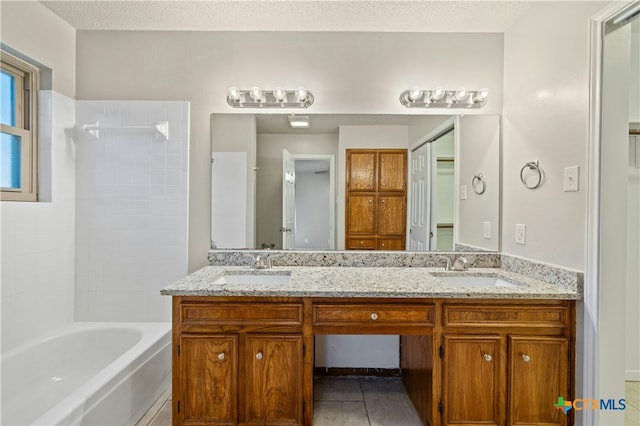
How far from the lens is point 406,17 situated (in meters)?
2.05

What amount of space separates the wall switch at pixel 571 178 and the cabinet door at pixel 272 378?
1510 millimetres

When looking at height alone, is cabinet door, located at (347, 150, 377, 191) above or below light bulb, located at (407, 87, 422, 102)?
below

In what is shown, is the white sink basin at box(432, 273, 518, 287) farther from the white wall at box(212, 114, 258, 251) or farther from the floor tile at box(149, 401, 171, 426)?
the floor tile at box(149, 401, 171, 426)

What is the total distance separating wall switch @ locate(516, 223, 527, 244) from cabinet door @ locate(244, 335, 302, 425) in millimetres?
1441

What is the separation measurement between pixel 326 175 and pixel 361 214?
1.17 feet

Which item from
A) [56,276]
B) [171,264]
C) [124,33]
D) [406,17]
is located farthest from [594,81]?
[56,276]

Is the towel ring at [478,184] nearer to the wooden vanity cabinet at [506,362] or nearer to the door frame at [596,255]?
the door frame at [596,255]

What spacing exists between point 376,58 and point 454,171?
94cm

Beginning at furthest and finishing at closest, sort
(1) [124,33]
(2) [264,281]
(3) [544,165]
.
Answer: (1) [124,33], (2) [264,281], (3) [544,165]

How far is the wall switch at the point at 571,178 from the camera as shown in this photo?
1563 millimetres

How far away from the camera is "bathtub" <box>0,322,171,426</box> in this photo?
1467 millimetres

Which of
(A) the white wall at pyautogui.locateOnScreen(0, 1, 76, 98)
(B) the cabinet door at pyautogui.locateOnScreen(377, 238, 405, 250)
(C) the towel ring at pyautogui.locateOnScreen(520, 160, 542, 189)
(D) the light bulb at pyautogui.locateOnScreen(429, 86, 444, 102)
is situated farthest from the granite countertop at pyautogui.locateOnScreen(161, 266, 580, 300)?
(A) the white wall at pyautogui.locateOnScreen(0, 1, 76, 98)

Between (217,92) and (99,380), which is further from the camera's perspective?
(217,92)

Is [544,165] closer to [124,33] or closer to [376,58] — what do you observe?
[376,58]
